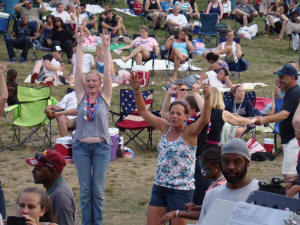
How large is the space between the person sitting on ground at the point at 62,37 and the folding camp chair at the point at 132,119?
6.15 meters

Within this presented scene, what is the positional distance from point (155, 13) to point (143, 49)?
5841mm

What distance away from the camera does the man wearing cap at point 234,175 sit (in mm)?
4391

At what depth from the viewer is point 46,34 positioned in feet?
61.2

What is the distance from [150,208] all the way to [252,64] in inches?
519

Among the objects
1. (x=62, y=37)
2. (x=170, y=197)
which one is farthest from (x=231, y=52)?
(x=170, y=197)

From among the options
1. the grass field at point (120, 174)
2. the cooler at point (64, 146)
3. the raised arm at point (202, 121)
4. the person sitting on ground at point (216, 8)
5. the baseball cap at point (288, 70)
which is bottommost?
the grass field at point (120, 174)

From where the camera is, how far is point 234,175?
4.41m

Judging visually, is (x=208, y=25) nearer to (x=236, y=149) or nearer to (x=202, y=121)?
(x=202, y=121)

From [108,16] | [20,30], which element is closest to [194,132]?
[20,30]

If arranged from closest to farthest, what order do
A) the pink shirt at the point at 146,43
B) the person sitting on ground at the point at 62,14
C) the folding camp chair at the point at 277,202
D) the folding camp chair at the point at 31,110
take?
the folding camp chair at the point at 277,202 < the folding camp chair at the point at 31,110 < the pink shirt at the point at 146,43 < the person sitting on ground at the point at 62,14

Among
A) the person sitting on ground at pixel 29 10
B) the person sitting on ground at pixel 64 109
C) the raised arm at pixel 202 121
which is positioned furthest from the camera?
the person sitting on ground at pixel 29 10

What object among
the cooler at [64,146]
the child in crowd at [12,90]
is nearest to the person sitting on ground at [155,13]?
the child in crowd at [12,90]

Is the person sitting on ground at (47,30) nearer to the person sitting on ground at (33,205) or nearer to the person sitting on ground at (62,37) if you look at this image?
the person sitting on ground at (62,37)

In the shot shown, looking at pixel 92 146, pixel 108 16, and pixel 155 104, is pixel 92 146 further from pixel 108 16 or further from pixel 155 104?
pixel 108 16
